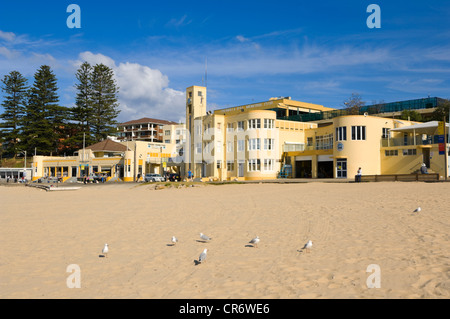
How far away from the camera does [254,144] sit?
49.8 m

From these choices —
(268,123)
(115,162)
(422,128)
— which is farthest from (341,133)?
(115,162)

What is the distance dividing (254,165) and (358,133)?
1366 centimetres

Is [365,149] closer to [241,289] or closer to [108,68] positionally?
[241,289]

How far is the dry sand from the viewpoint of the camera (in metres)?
5.94

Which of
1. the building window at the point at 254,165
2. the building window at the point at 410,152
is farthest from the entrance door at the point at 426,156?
the building window at the point at 254,165

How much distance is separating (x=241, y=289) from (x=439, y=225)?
23.6 feet

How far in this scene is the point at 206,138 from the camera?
54594 millimetres

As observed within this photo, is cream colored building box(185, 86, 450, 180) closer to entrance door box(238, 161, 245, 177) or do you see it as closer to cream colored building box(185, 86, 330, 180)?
cream colored building box(185, 86, 330, 180)

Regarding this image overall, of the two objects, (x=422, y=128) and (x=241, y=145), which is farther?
(x=241, y=145)

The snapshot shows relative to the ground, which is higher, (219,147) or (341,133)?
(341,133)

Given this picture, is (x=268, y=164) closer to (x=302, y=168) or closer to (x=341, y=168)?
(x=302, y=168)

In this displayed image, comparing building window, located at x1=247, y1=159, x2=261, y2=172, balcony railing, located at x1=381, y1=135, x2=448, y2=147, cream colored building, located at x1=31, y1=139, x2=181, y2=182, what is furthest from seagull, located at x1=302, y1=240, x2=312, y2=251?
cream colored building, located at x1=31, y1=139, x2=181, y2=182

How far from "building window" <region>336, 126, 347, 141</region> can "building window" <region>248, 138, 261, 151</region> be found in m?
10.5
